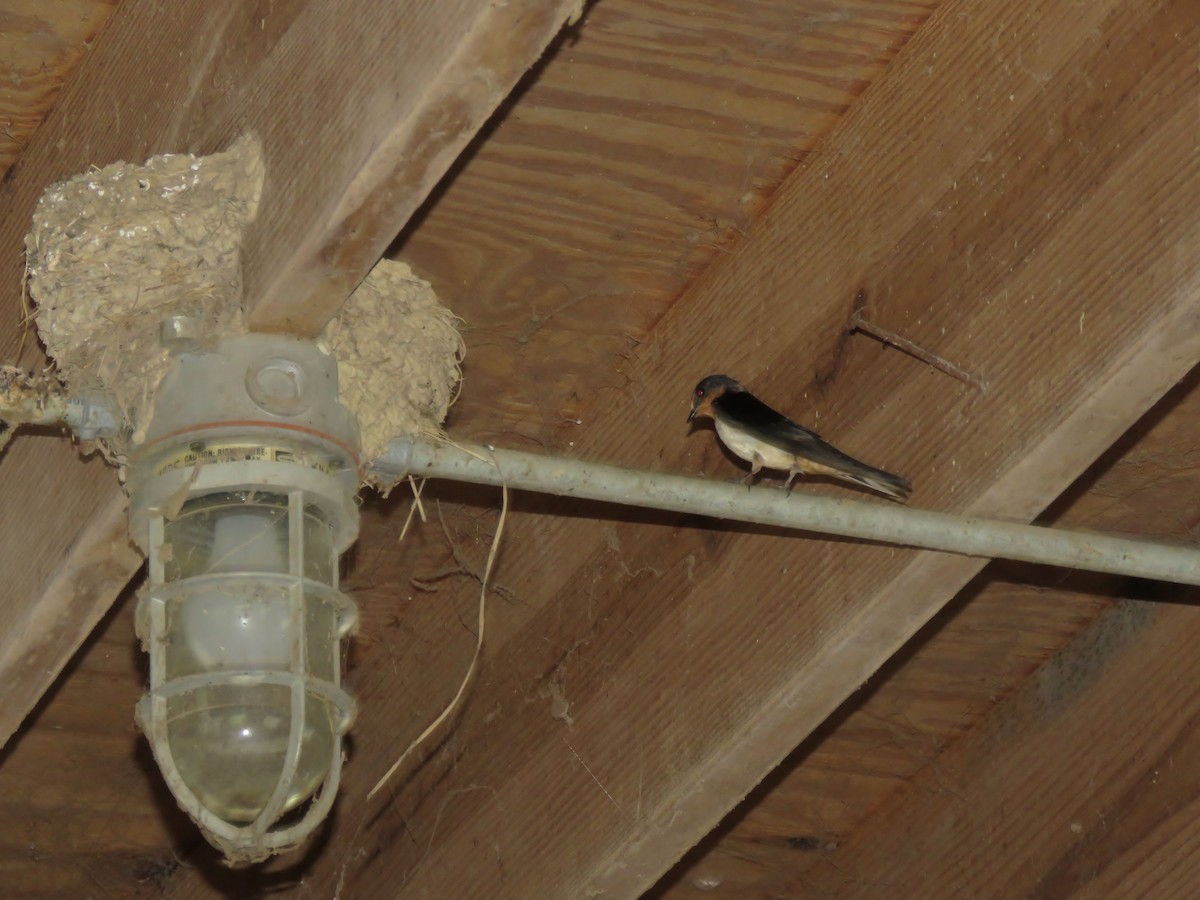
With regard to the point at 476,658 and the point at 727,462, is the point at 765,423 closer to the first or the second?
the point at 727,462

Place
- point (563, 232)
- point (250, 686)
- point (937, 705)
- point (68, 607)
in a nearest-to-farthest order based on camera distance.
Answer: point (250, 686) < point (68, 607) < point (563, 232) < point (937, 705)

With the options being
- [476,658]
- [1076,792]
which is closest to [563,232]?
[476,658]

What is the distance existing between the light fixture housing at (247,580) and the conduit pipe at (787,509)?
4.6 inches

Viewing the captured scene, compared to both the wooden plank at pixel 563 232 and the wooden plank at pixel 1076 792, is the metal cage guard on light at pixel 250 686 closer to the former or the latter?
the wooden plank at pixel 563 232

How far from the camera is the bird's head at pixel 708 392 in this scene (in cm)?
280

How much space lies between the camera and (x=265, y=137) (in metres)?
2.33

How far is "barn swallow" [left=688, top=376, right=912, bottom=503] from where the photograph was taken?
8.52 ft

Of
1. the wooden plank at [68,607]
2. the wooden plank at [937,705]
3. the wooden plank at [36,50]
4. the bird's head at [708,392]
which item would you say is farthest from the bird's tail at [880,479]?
the wooden plank at [36,50]

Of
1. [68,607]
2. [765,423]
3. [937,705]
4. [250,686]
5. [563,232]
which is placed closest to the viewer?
[250,686]

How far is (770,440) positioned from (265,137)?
2.88 ft

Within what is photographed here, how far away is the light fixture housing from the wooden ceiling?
124 mm

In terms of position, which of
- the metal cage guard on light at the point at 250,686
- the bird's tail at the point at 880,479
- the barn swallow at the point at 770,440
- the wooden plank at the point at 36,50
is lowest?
the metal cage guard on light at the point at 250,686

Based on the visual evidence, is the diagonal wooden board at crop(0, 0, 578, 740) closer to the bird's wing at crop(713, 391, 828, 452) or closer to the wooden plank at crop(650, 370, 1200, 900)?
the bird's wing at crop(713, 391, 828, 452)

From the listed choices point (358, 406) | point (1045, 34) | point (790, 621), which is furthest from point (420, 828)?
point (1045, 34)
